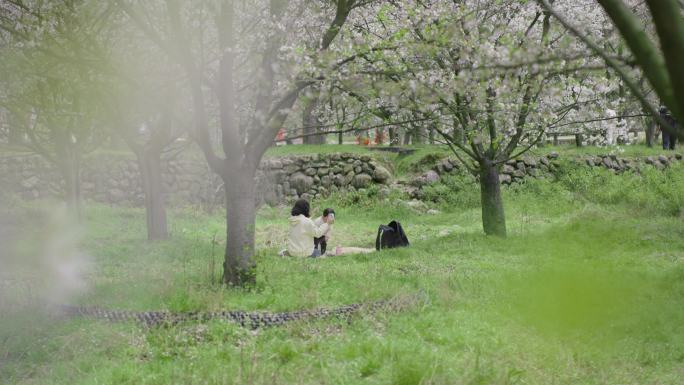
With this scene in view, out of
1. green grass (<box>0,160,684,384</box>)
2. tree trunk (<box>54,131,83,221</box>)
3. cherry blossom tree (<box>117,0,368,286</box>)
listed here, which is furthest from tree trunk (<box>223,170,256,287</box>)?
tree trunk (<box>54,131,83,221</box>)

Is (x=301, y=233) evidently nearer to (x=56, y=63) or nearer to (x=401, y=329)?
(x=56, y=63)

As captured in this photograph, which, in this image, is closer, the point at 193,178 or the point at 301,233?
the point at 301,233

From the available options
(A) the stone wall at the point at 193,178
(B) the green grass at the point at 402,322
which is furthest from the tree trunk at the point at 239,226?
(A) the stone wall at the point at 193,178

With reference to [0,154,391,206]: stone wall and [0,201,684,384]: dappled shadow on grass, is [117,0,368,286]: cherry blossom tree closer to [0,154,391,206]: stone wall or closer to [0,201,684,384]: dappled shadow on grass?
[0,201,684,384]: dappled shadow on grass

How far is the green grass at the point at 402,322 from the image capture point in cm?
532

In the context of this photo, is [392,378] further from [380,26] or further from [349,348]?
[380,26]

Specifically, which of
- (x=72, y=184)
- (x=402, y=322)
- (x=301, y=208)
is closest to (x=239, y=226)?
(x=402, y=322)

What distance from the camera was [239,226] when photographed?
8.84 meters

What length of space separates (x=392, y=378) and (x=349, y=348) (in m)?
0.79

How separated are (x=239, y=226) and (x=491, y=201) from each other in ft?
22.2

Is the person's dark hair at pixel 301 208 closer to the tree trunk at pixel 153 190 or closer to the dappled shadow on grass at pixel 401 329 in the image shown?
the dappled shadow on grass at pixel 401 329

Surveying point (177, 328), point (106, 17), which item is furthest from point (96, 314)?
point (106, 17)

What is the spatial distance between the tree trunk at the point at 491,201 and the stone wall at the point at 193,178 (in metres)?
8.02

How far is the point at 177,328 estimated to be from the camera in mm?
6926
